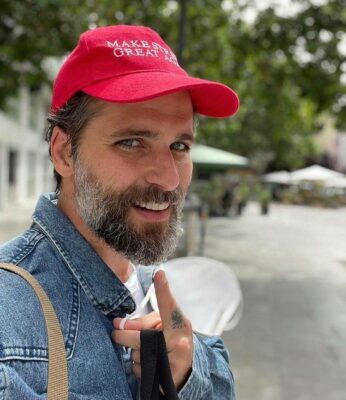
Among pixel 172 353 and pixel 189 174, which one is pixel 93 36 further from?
pixel 172 353

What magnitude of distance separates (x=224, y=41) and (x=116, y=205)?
8621mm

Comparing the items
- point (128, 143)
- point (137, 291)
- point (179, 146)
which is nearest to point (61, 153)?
point (128, 143)

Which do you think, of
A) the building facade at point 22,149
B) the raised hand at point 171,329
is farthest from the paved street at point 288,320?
the building facade at point 22,149

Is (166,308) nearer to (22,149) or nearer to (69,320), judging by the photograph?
(69,320)

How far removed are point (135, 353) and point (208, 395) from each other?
11.9 inches

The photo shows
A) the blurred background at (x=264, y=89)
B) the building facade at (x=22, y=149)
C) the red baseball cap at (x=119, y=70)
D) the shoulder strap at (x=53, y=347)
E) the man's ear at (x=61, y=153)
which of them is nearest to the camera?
the shoulder strap at (x=53, y=347)

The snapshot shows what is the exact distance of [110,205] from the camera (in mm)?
1229

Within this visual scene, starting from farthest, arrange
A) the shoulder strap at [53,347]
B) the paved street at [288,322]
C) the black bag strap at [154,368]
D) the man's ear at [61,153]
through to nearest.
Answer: the paved street at [288,322] → the man's ear at [61,153] → the black bag strap at [154,368] → the shoulder strap at [53,347]

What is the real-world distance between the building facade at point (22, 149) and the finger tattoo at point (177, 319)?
61.8 feet

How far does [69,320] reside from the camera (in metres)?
1.04

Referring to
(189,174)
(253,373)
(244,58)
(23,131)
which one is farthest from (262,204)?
(189,174)

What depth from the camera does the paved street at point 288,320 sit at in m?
4.84

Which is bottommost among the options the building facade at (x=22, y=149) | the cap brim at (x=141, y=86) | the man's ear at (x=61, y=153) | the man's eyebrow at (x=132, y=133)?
the building facade at (x=22, y=149)

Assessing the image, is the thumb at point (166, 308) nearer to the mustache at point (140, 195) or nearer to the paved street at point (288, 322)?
the mustache at point (140, 195)
